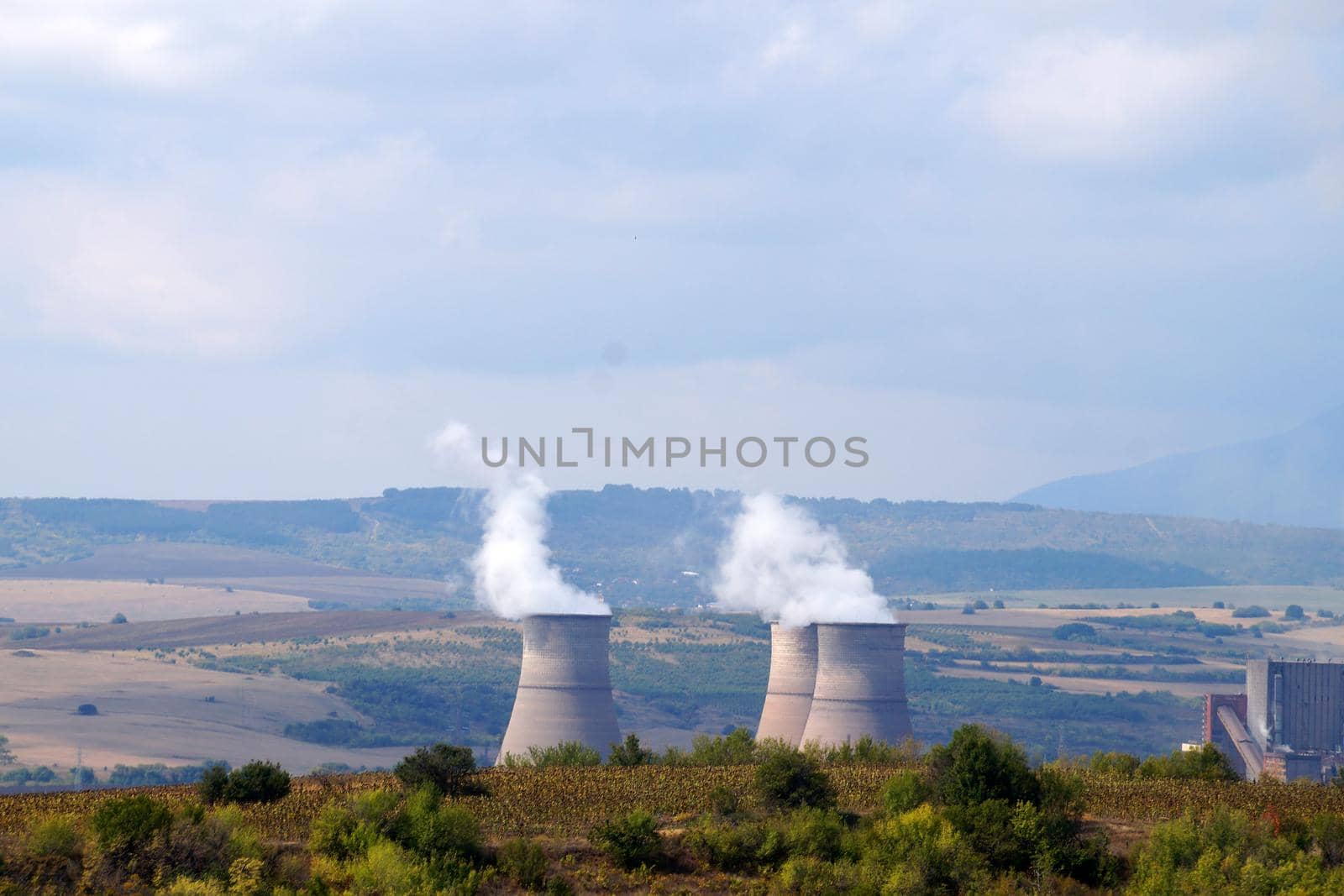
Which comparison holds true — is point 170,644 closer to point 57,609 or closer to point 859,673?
point 57,609

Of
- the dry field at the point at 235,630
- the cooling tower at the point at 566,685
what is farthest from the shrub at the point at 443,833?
the dry field at the point at 235,630

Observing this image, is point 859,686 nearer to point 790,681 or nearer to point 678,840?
point 790,681

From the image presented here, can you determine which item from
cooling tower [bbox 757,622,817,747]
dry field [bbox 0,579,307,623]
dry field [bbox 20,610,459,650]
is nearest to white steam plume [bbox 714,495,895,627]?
cooling tower [bbox 757,622,817,747]

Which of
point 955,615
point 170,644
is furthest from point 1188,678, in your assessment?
point 170,644

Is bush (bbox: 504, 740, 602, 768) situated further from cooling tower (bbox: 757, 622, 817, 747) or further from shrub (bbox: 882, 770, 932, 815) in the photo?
cooling tower (bbox: 757, 622, 817, 747)

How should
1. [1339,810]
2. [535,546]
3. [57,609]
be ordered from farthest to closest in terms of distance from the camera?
[57,609] → [535,546] → [1339,810]

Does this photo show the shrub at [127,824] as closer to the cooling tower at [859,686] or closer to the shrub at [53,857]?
the shrub at [53,857]
